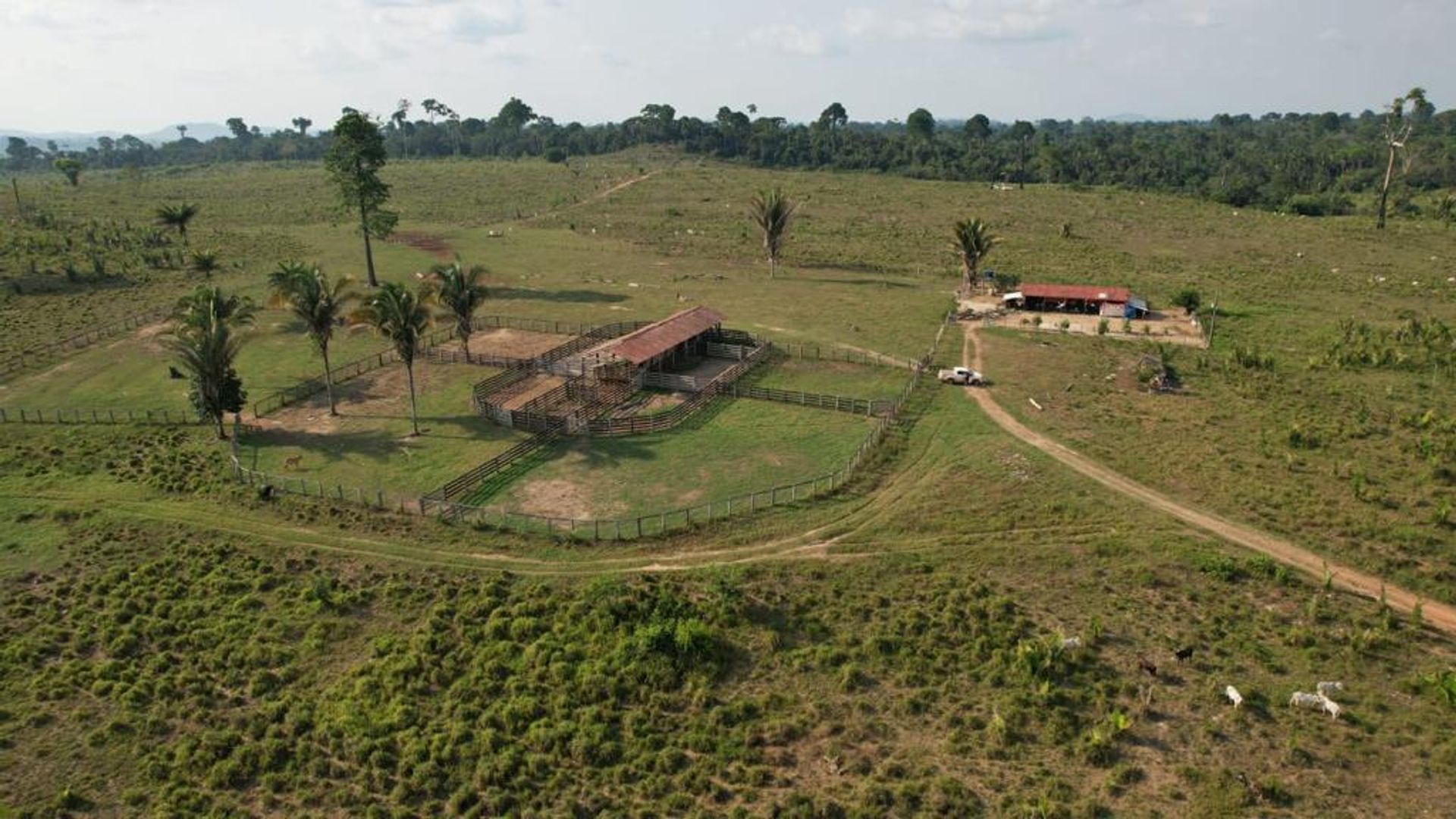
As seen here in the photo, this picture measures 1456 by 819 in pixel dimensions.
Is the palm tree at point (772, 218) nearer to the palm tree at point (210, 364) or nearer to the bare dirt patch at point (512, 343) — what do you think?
the bare dirt patch at point (512, 343)

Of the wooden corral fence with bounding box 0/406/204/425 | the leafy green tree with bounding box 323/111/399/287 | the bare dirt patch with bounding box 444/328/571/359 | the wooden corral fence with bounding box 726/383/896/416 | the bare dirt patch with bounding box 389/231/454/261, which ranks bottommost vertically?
the wooden corral fence with bounding box 0/406/204/425

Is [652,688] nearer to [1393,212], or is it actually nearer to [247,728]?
[247,728]

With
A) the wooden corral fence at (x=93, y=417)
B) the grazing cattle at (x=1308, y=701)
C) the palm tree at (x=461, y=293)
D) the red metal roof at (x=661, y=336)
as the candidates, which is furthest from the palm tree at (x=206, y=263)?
the grazing cattle at (x=1308, y=701)

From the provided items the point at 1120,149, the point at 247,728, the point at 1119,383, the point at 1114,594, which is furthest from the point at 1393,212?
the point at 247,728

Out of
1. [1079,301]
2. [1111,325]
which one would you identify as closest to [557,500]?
[1111,325]

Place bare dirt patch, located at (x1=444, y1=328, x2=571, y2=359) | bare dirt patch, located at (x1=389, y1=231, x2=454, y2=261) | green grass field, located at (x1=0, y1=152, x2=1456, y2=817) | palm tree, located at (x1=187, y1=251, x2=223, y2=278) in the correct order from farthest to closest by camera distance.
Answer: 1. bare dirt patch, located at (x1=389, y1=231, x2=454, y2=261)
2. palm tree, located at (x1=187, y1=251, x2=223, y2=278)
3. bare dirt patch, located at (x1=444, y1=328, x2=571, y2=359)
4. green grass field, located at (x1=0, y1=152, x2=1456, y2=817)

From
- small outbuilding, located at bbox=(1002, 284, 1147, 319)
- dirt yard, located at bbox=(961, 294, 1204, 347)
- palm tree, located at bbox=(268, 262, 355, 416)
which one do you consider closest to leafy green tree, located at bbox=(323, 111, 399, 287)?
palm tree, located at bbox=(268, 262, 355, 416)

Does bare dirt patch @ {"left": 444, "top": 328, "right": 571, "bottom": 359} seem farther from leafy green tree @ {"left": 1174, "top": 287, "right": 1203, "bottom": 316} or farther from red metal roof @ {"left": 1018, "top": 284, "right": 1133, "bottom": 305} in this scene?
leafy green tree @ {"left": 1174, "top": 287, "right": 1203, "bottom": 316}
